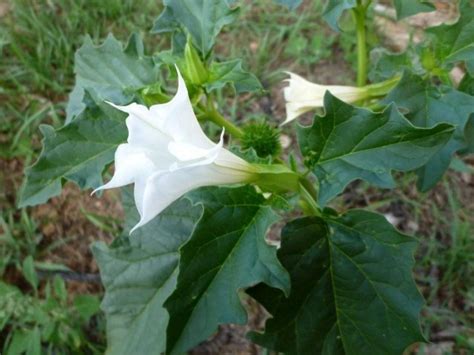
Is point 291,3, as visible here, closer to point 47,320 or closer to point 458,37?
point 458,37

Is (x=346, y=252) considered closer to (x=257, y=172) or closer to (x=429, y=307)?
(x=257, y=172)

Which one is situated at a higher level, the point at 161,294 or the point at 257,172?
the point at 257,172

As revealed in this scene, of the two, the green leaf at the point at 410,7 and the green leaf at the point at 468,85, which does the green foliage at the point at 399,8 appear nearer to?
the green leaf at the point at 410,7

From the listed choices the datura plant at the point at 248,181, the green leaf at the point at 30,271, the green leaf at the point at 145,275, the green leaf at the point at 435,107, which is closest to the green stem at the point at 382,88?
the datura plant at the point at 248,181

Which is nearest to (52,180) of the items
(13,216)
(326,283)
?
(326,283)

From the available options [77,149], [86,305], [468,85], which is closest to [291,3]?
[468,85]

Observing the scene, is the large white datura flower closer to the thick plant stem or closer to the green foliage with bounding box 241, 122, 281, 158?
the green foliage with bounding box 241, 122, 281, 158
